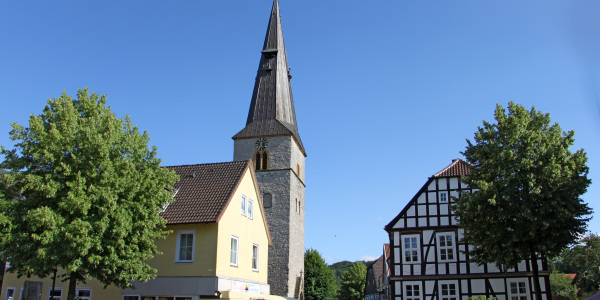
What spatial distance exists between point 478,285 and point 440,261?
2.34 m

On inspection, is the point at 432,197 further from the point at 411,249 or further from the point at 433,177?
the point at 411,249

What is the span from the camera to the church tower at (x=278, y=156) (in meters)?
41.0

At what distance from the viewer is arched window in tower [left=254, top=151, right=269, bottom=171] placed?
144 ft

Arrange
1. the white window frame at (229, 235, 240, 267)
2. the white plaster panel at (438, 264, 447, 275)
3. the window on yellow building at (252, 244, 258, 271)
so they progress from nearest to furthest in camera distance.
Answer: the white window frame at (229, 235, 240, 267) → the window on yellow building at (252, 244, 258, 271) → the white plaster panel at (438, 264, 447, 275)

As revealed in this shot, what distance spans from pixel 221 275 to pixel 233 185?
4149 mm

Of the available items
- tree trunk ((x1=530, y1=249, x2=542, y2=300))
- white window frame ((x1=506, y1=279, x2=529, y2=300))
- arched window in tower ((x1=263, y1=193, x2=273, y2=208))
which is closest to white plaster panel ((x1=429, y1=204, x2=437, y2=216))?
white window frame ((x1=506, y1=279, x2=529, y2=300))

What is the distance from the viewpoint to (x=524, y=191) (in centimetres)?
2209

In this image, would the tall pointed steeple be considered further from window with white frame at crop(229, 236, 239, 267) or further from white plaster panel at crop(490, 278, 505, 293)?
window with white frame at crop(229, 236, 239, 267)

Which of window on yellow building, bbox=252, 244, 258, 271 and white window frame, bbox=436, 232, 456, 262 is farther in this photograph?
white window frame, bbox=436, 232, 456, 262

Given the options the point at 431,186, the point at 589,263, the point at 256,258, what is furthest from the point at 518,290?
the point at 589,263

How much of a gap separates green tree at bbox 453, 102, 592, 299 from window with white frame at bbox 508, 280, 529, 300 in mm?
5846

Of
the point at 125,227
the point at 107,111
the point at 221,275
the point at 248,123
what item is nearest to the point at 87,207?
the point at 125,227

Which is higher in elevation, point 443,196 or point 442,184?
point 442,184

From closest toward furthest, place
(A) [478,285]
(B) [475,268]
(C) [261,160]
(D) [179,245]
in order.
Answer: (D) [179,245], (A) [478,285], (B) [475,268], (C) [261,160]
